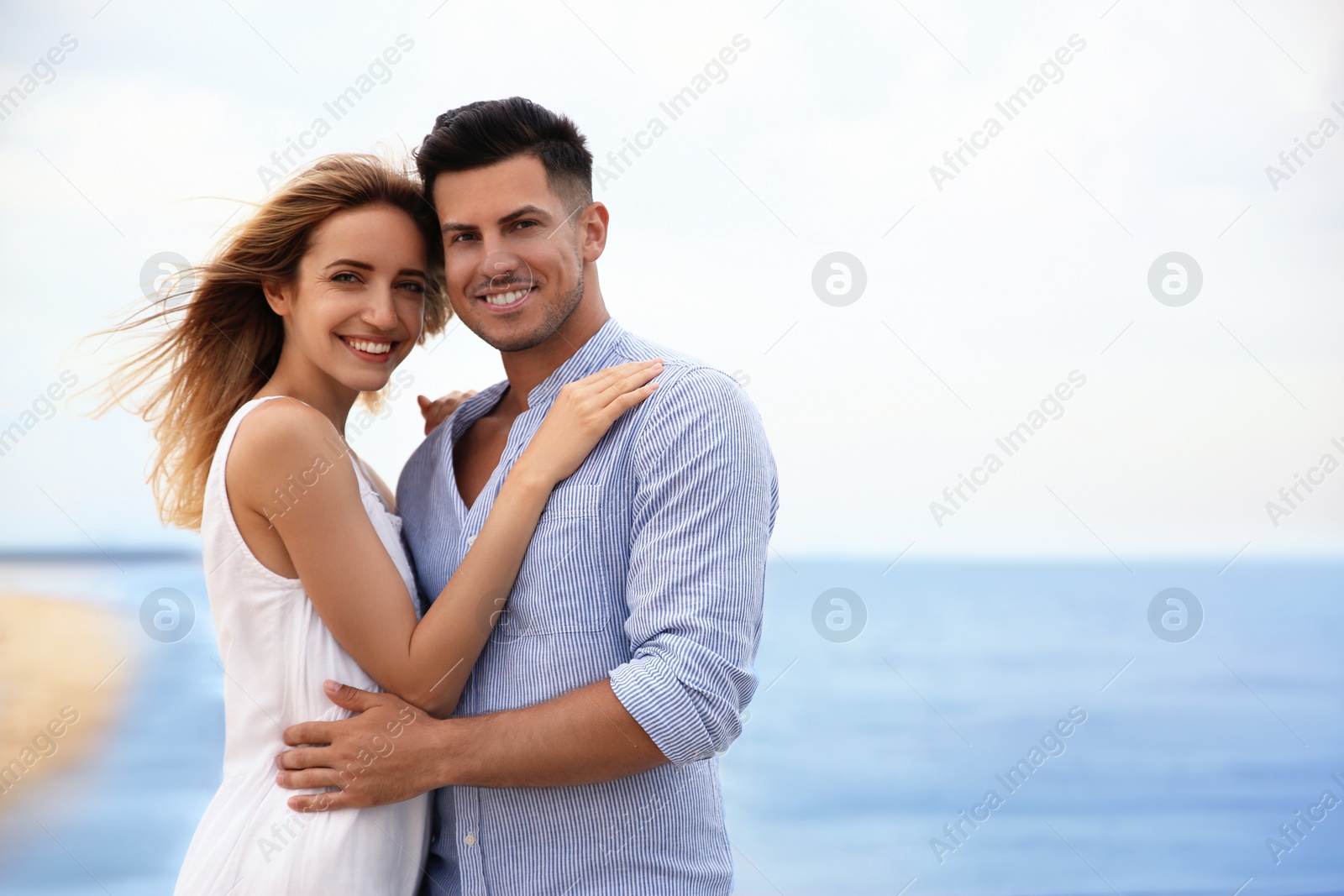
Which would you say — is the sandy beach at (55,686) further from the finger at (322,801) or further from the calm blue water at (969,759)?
the finger at (322,801)

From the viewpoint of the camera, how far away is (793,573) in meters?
19.4

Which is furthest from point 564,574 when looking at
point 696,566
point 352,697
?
point 352,697

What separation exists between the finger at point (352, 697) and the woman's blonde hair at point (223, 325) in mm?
504

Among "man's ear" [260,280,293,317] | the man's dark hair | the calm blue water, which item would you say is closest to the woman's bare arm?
"man's ear" [260,280,293,317]

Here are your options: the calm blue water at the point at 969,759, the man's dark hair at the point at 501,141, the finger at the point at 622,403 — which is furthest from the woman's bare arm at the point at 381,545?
the calm blue water at the point at 969,759

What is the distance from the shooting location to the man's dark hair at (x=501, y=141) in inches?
65.7

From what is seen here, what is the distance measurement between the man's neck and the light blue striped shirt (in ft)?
0.78

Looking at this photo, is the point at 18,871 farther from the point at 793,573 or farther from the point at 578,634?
the point at 793,573

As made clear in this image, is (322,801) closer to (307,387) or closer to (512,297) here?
(307,387)

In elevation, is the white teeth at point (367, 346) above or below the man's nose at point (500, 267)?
below

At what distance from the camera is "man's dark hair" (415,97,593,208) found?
1669 millimetres

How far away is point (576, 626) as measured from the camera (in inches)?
58.3

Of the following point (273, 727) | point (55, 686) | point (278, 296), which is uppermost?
point (278, 296)

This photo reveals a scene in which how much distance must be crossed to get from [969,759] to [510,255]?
7.32 metres
